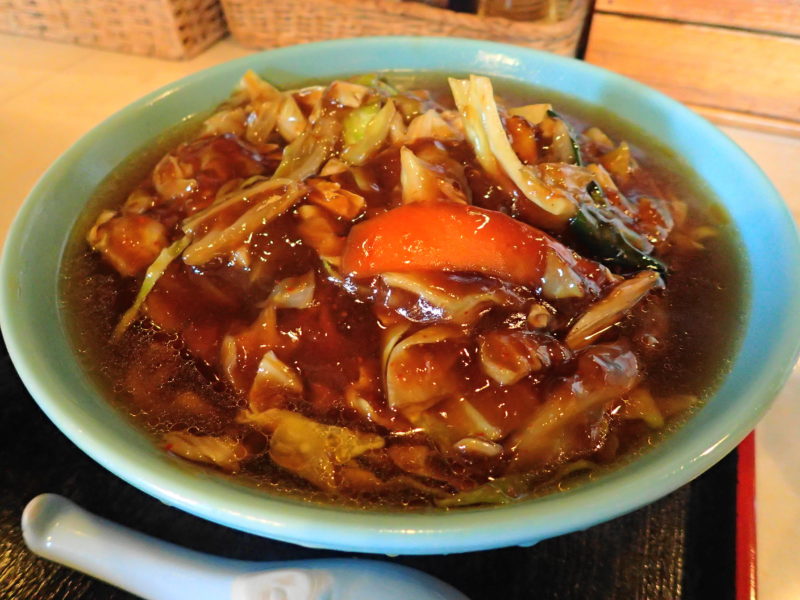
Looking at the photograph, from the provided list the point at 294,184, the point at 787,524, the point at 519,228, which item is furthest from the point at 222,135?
the point at 787,524

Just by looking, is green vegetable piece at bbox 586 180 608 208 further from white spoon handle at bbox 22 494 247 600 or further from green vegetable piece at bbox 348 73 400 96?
white spoon handle at bbox 22 494 247 600

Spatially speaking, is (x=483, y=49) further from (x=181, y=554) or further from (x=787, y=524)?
(x=181, y=554)

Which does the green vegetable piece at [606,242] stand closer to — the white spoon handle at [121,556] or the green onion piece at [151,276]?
the green onion piece at [151,276]

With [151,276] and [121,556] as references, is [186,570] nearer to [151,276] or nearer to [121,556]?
[121,556]

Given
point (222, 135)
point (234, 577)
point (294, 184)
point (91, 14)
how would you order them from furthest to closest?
point (91, 14), point (222, 135), point (294, 184), point (234, 577)

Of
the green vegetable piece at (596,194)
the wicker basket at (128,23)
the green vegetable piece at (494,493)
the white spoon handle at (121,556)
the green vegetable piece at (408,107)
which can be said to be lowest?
the white spoon handle at (121,556)

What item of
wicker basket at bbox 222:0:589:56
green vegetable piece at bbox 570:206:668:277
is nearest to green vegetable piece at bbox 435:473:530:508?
green vegetable piece at bbox 570:206:668:277

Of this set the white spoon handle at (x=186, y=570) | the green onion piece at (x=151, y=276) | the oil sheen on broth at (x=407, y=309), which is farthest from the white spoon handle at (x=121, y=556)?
the green onion piece at (x=151, y=276)
